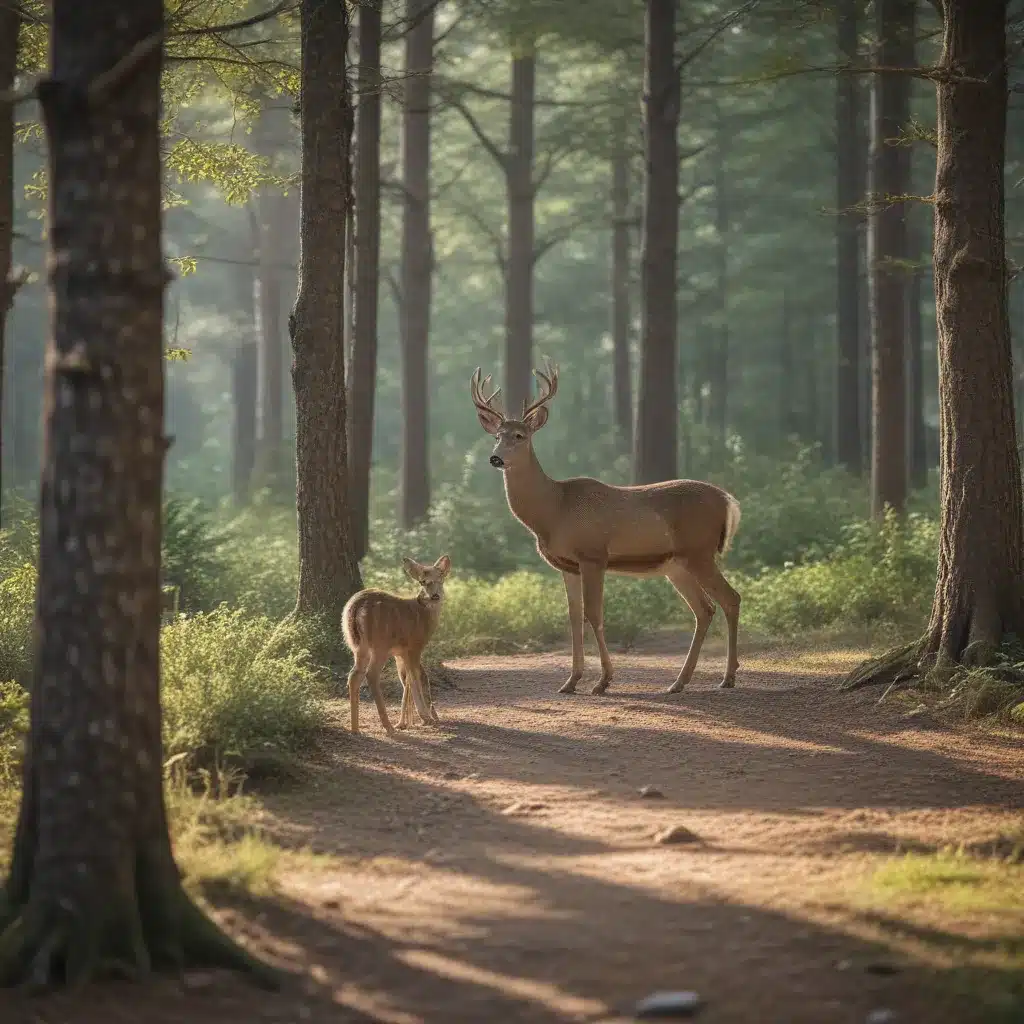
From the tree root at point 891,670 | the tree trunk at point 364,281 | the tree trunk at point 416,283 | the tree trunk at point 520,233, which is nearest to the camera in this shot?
the tree root at point 891,670

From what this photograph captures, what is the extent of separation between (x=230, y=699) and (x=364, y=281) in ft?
28.4

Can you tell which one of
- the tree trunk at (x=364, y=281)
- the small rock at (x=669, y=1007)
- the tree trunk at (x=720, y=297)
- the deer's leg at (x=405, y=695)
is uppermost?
the tree trunk at (x=720, y=297)

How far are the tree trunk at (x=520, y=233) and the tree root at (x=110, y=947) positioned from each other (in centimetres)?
2055

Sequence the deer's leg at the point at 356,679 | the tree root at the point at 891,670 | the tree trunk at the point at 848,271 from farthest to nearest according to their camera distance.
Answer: the tree trunk at the point at 848,271
the tree root at the point at 891,670
the deer's leg at the point at 356,679

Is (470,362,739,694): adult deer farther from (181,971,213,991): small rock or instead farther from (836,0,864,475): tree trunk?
(836,0,864,475): tree trunk

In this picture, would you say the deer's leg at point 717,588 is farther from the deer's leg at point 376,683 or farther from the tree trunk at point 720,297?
the tree trunk at point 720,297

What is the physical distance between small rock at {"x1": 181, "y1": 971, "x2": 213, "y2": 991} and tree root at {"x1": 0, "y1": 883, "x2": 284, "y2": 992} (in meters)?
0.05

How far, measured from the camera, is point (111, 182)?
5.61m

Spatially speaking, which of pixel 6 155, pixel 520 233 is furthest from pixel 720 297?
pixel 6 155

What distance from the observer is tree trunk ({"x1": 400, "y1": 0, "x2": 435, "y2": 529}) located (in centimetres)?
2472

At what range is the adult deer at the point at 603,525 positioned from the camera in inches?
487

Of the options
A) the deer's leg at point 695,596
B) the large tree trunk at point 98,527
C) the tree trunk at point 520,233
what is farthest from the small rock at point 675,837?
the tree trunk at point 520,233

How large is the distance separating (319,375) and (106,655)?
23.0ft

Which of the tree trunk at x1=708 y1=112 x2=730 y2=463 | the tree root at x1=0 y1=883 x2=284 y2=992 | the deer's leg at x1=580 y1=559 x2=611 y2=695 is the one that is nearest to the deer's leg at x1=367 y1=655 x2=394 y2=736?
the deer's leg at x1=580 y1=559 x2=611 y2=695
